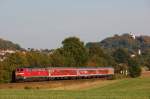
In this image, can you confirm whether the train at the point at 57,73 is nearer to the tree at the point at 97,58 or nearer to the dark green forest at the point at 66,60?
the dark green forest at the point at 66,60

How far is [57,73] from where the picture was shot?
91.4 m

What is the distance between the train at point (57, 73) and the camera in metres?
82.7

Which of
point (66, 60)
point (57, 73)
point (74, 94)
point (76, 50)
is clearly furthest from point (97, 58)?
point (74, 94)

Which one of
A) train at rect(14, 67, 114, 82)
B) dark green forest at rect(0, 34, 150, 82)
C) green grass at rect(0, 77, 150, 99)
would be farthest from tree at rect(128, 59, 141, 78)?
green grass at rect(0, 77, 150, 99)

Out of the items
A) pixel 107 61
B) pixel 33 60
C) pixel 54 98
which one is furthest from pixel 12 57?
pixel 54 98

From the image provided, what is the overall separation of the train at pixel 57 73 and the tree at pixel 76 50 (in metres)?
32.7

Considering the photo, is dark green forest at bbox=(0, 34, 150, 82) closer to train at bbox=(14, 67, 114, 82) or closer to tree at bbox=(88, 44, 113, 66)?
tree at bbox=(88, 44, 113, 66)

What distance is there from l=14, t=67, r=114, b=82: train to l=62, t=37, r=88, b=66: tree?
107 ft

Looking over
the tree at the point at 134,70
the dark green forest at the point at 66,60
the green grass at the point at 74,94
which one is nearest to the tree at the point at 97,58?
the dark green forest at the point at 66,60

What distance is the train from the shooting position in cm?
8269

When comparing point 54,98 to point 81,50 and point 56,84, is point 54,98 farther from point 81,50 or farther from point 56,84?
point 81,50

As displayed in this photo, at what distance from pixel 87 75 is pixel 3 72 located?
19061 mm

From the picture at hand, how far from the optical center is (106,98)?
34406 millimetres

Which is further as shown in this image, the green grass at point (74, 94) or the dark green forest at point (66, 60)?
the dark green forest at point (66, 60)
